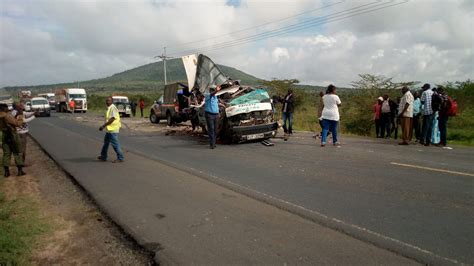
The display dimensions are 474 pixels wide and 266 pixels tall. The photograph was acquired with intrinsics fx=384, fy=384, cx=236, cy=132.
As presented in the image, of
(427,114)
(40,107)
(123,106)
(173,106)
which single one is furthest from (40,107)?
(427,114)

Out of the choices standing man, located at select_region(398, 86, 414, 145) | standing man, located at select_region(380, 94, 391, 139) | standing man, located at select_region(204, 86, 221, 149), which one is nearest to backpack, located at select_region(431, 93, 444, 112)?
standing man, located at select_region(398, 86, 414, 145)

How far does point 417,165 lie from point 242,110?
588 cm

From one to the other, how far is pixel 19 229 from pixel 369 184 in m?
5.47

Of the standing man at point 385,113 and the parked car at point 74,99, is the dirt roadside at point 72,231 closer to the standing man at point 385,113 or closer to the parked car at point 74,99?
the standing man at point 385,113

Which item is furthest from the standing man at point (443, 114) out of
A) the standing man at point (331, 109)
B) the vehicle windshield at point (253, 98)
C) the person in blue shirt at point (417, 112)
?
the vehicle windshield at point (253, 98)

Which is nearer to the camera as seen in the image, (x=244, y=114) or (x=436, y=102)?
(x=436, y=102)

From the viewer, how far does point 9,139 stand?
9227 millimetres

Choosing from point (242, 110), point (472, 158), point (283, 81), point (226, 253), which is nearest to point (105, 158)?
point (242, 110)

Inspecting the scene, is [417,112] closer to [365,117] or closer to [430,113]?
[430,113]

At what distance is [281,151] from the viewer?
11.0 m

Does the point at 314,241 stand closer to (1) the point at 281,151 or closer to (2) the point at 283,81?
(1) the point at 281,151

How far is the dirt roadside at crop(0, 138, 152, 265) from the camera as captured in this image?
4266 mm

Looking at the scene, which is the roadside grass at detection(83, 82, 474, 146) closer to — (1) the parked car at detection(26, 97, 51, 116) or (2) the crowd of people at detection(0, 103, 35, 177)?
(2) the crowd of people at detection(0, 103, 35, 177)

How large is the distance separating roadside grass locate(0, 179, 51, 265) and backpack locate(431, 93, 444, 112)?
10690 millimetres
